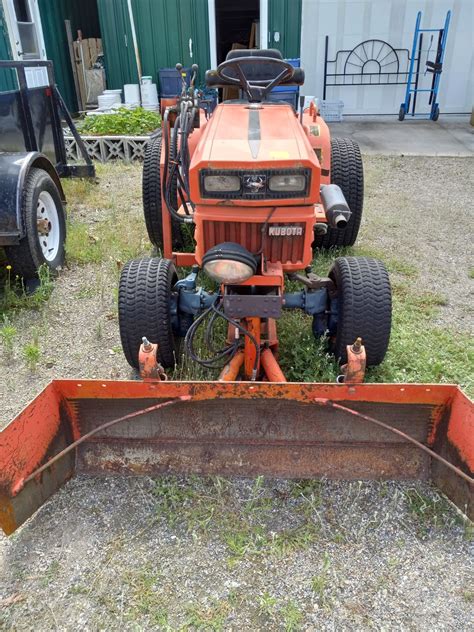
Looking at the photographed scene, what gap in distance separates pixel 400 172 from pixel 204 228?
217 inches

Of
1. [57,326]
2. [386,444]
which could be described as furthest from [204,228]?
[57,326]

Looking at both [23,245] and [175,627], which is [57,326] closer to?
[23,245]

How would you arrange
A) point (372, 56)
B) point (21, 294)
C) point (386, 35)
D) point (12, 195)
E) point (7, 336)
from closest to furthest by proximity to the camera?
point (7, 336), point (12, 195), point (21, 294), point (386, 35), point (372, 56)

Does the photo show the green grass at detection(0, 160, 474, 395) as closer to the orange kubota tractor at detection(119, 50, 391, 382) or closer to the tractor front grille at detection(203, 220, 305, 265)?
the orange kubota tractor at detection(119, 50, 391, 382)

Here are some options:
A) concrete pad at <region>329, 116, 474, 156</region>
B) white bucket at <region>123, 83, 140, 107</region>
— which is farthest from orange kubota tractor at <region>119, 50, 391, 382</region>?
white bucket at <region>123, 83, 140, 107</region>

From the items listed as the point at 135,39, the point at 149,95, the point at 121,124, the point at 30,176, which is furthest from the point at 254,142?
the point at 149,95

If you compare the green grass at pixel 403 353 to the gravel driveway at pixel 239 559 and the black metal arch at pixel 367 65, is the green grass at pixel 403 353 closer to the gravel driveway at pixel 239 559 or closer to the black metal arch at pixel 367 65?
the gravel driveway at pixel 239 559

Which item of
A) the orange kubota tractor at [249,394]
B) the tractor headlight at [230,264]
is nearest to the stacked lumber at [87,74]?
the orange kubota tractor at [249,394]

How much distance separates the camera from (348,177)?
4410mm

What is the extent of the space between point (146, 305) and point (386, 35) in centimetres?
957

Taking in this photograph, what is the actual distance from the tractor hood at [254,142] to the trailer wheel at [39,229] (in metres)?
1.57

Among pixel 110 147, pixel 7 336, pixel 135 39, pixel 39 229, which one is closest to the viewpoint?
pixel 7 336

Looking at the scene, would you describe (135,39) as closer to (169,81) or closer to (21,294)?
(169,81)

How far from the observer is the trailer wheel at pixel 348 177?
4.41 metres
